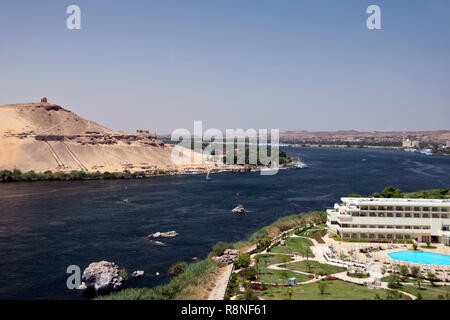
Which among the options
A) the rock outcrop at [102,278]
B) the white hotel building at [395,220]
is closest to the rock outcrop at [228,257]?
the rock outcrop at [102,278]

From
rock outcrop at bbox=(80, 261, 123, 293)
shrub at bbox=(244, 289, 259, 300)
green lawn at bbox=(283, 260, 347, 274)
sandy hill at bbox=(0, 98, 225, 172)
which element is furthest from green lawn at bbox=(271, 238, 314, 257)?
sandy hill at bbox=(0, 98, 225, 172)

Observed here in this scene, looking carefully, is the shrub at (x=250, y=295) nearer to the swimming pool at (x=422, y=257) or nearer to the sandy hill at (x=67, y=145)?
the swimming pool at (x=422, y=257)

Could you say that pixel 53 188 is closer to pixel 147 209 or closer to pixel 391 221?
pixel 147 209

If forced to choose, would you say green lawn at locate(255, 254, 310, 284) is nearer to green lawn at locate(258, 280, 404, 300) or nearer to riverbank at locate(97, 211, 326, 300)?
green lawn at locate(258, 280, 404, 300)

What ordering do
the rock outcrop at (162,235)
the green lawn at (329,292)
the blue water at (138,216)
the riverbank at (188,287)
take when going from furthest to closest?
the rock outcrop at (162,235)
the blue water at (138,216)
the riverbank at (188,287)
the green lawn at (329,292)

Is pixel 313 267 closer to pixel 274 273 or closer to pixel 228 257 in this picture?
pixel 274 273

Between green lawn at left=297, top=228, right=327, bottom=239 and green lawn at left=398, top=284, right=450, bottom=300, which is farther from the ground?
green lawn at left=398, top=284, right=450, bottom=300
